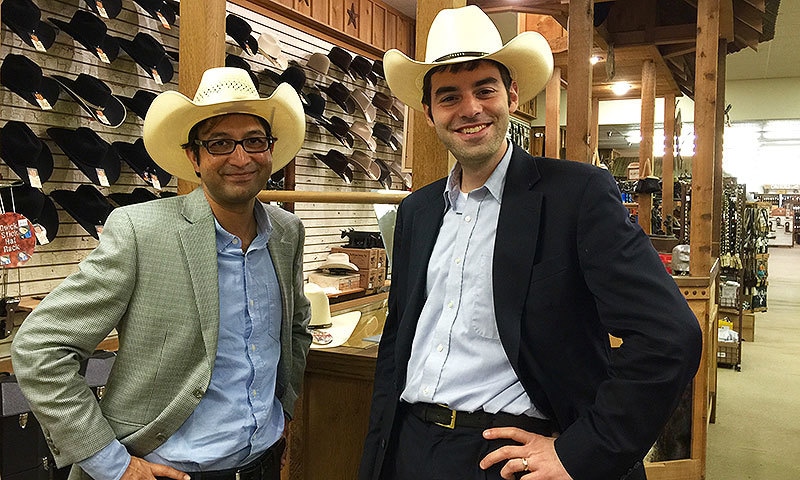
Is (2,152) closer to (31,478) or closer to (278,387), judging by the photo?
(31,478)

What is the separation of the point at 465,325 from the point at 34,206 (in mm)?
3062

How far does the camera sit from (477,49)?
1.55m

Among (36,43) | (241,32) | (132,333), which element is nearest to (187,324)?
(132,333)

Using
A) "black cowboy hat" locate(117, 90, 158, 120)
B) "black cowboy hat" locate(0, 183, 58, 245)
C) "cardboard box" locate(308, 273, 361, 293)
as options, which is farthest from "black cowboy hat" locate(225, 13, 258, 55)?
"cardboard box" locate(308, 273, 361, 293)

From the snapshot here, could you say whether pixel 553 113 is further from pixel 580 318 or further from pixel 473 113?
pixel 580 318

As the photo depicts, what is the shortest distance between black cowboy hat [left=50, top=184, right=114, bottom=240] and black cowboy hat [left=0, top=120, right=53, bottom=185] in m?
0.21

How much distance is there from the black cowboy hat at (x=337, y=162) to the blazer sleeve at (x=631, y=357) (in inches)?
209

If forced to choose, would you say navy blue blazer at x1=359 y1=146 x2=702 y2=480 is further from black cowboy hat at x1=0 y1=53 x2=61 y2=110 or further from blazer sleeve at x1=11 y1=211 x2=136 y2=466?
black cowboy hat at x1=0 y1=53 x2=61 y2=110

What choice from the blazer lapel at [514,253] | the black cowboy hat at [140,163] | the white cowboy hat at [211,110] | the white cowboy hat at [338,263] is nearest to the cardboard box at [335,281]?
the white cowboy hat at [338,263]

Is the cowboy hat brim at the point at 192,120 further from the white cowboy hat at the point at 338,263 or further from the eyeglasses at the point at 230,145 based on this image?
the white cowboy hat at the point at 338,263

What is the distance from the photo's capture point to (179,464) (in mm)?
1521

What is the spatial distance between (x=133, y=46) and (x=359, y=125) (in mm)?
2967

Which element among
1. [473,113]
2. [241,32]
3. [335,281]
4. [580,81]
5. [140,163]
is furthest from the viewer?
[335,281]

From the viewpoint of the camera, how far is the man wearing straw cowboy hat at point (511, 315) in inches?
49.6
